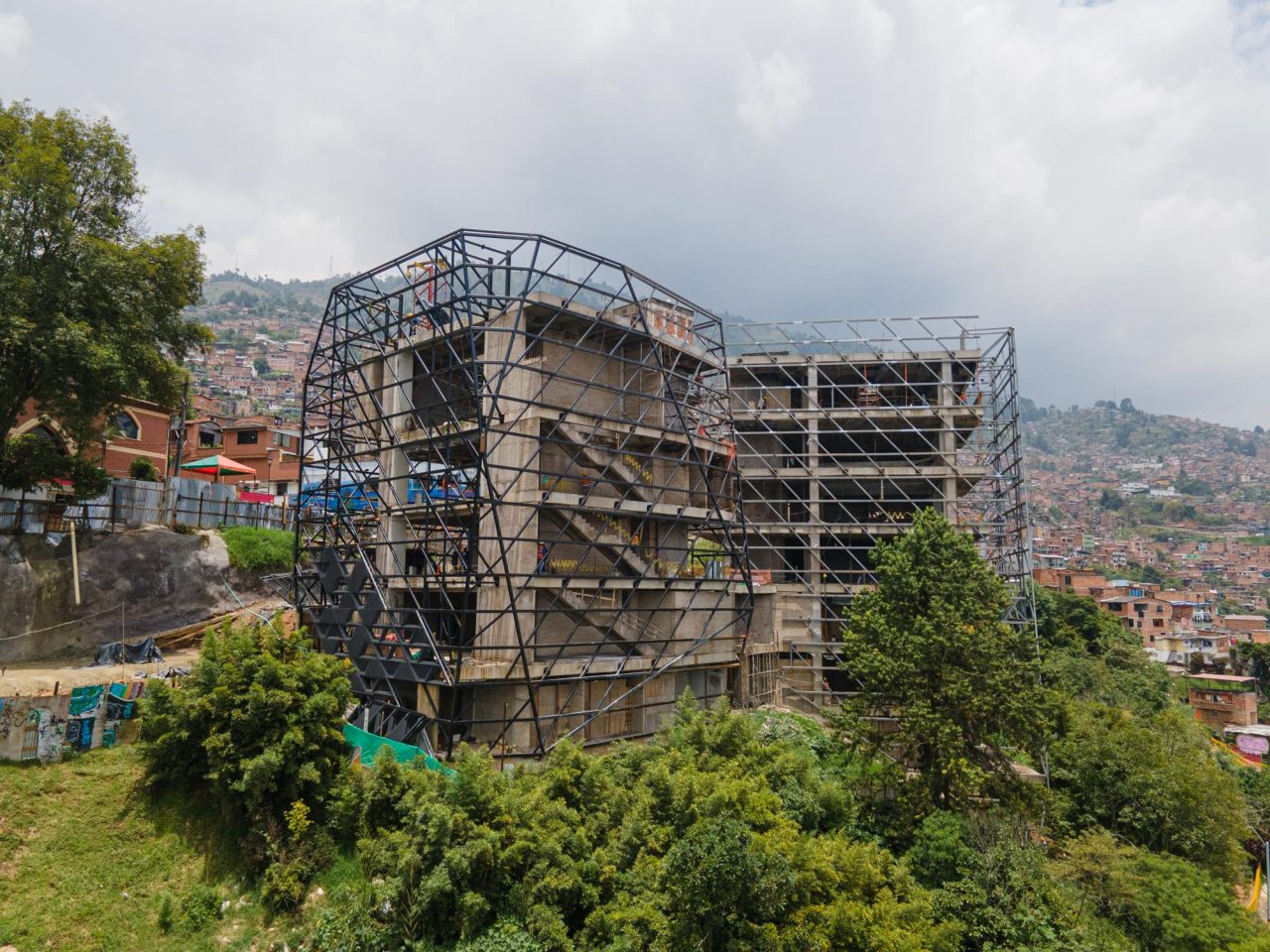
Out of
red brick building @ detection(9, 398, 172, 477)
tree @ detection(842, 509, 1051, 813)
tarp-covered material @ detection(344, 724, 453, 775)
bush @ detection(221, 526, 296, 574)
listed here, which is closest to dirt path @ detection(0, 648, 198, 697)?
bush @ detection(221, 526, 296, 574)

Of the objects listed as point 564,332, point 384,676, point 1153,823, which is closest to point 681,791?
point 384,676

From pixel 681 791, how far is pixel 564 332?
15.1 metres

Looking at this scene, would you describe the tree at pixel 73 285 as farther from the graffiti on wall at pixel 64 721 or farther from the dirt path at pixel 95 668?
the graffiti on wall at pixel 64 721

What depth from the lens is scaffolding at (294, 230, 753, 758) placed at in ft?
68.5

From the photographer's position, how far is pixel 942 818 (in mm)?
19062

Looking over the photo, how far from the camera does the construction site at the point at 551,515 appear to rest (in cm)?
2114

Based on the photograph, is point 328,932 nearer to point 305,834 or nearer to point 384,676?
point 305,834

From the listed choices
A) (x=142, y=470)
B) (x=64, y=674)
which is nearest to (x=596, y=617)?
(x=64, y=674)

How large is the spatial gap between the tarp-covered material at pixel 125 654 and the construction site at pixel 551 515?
4.36 meters

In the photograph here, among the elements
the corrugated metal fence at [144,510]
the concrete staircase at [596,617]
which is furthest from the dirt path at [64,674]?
the concrete staircase at [596,617]

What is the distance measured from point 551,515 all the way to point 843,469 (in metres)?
16.1

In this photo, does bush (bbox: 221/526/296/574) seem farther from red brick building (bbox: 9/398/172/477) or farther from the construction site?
red brick building (bbox: 9/398/172/477)

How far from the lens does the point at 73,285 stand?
2236 cm

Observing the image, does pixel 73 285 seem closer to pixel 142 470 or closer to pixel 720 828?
pixel 142 470
